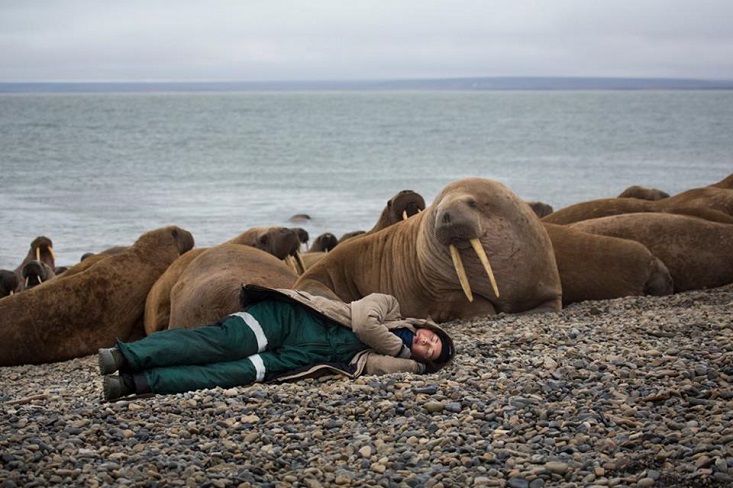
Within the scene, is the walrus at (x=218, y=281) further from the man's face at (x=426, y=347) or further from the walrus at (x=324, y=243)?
the walrus at (x=324, y=243)

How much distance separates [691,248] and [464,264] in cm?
237

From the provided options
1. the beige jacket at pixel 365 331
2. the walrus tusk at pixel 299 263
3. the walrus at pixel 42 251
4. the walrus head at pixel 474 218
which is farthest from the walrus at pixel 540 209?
the beige jacket at pixel 365 331

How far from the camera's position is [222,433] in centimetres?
462

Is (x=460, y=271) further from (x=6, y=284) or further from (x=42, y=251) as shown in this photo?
(x=42, y=251)

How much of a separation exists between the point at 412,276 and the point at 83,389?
108 inches

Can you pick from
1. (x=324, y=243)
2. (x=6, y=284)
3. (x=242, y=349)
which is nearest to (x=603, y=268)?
(x=242, y=349)

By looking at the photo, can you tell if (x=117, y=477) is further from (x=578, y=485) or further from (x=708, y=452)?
(x=708, y=452)

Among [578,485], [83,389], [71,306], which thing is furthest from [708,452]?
[71,306]

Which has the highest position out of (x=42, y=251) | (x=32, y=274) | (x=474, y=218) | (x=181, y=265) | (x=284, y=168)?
(x=474, y=218)

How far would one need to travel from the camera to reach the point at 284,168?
3847 centimetres

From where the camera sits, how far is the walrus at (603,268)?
8.27 m

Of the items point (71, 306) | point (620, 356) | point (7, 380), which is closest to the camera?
point (620, 356)

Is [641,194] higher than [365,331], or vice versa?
[365,331]

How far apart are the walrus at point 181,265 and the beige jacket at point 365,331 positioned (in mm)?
2418
